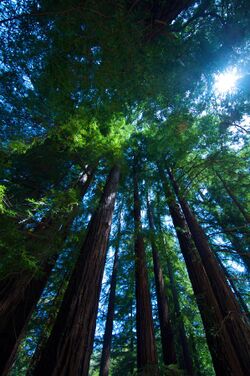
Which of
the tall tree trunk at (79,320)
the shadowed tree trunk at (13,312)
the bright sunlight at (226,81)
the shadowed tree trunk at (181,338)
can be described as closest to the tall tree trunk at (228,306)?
the shadowed tree trunk at (181,338)

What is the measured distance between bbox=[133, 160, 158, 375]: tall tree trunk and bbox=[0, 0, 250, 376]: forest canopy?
0.03 metres

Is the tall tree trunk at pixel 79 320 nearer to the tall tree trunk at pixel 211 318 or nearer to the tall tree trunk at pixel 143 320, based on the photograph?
the tall tree trunk at pixel 143 320

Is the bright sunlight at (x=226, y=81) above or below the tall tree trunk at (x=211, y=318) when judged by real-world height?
above

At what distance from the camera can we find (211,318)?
391 centimetres

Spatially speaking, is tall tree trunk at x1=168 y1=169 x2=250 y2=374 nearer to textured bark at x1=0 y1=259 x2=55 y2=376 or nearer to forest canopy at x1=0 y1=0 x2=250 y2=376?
forest canopy at x1=0 y1=0 x2=250 y2=376

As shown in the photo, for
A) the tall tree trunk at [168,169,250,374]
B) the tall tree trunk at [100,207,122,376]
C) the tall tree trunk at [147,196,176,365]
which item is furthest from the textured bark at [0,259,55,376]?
the tall tree trunk at [100,207,122,376]

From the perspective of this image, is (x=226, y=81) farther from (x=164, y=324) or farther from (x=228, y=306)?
(x=164, y=324)

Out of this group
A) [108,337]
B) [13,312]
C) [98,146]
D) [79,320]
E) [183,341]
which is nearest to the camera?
[79,320]

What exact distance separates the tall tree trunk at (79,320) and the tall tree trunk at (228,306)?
2630mm

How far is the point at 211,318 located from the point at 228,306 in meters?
0.44

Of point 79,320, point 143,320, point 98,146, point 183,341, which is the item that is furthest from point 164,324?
point 98,146

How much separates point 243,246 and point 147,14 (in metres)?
7.65

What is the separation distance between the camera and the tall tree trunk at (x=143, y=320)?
4258 millimetres

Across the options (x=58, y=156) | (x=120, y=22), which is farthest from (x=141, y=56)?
(x=58, y=156)
